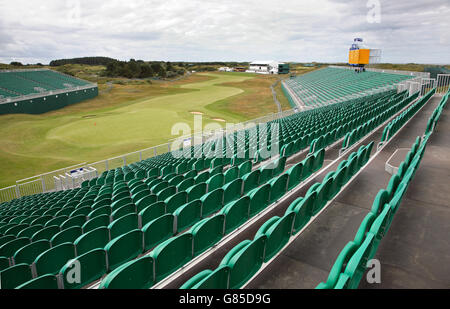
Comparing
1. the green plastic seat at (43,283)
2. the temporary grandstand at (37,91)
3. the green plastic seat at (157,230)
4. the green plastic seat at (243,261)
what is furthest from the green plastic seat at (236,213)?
the temporary grandstand at (37,91)

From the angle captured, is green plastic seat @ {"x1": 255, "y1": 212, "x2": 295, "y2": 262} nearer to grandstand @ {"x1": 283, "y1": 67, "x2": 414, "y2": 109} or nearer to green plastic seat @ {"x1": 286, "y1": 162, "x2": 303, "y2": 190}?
green plastic seat @ {"x1": 286, "y1": 162, "x2": 303, "y2": 190}

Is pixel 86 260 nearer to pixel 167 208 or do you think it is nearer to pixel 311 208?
pixel 167 208

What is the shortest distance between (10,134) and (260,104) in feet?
103

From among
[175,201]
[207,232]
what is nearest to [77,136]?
[175,201]

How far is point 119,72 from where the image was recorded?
92.8 meters

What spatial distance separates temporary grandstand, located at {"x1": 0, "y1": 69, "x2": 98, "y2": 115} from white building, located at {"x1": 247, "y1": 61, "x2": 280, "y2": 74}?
92.0 m

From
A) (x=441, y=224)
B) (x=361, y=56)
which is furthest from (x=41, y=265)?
(x=361, y=56)

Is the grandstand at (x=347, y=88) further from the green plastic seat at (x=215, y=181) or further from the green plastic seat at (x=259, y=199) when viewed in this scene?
the green plastic seat at (x=259, y=199)

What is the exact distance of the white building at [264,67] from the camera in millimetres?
128500

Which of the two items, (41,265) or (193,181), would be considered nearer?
(41,265)

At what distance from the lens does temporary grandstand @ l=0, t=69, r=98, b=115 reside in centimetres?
3669

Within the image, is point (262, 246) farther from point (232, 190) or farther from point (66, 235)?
point (66, 235)

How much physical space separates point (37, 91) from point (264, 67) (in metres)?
109
